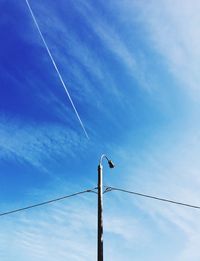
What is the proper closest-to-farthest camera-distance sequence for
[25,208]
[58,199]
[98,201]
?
[98,201] < [58,199] < [25,208]

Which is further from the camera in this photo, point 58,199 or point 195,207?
point 58,199

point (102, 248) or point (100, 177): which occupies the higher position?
point (100, 177)

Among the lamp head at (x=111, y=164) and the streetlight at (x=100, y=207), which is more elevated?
the lamp head at (x=111, y=164)

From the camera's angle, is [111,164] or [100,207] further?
[111,164]

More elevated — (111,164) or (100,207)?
(111,164)

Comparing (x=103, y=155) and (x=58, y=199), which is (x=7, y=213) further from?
(x=103, y=155)

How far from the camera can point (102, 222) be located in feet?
36.5

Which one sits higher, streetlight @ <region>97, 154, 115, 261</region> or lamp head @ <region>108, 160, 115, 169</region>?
lamp head @ <region>108, 160, 115, 169</region>

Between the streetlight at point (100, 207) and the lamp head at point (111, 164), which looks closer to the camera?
the streetlight at point (100, 207)

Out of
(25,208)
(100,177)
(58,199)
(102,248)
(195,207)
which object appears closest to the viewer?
(102,248)

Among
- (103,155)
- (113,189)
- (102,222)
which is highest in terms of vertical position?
(103,155)

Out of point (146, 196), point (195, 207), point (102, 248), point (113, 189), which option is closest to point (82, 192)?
point (113, 189)

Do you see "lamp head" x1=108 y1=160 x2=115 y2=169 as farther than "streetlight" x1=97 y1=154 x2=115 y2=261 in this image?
Yes

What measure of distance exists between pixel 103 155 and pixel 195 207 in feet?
15.4
